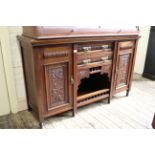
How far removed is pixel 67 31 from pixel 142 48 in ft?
7.19

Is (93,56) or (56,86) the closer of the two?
(56,86)

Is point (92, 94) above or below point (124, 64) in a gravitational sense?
below

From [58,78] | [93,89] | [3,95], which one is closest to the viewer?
[58,78]

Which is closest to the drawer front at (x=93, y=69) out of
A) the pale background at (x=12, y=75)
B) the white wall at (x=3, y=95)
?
the pale background at (x=12, y=75)

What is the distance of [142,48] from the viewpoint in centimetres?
311

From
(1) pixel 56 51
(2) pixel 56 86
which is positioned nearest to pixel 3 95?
(2) pixel 56 86

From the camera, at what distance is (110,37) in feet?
5.49

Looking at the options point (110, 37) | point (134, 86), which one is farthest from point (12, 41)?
point (134, 86)

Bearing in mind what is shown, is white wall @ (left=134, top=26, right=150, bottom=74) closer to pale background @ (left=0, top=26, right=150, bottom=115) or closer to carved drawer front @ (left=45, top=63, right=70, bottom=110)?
carved drawer front @ (left=45, top=63, right=70, bottom=110)

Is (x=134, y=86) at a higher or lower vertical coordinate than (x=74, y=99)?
lower

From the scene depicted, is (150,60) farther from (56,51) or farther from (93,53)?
(56,51)

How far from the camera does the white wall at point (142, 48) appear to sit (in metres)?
2.97

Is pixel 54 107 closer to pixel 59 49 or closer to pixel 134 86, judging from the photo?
pixel 59 49

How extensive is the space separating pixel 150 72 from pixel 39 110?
2376 mm
